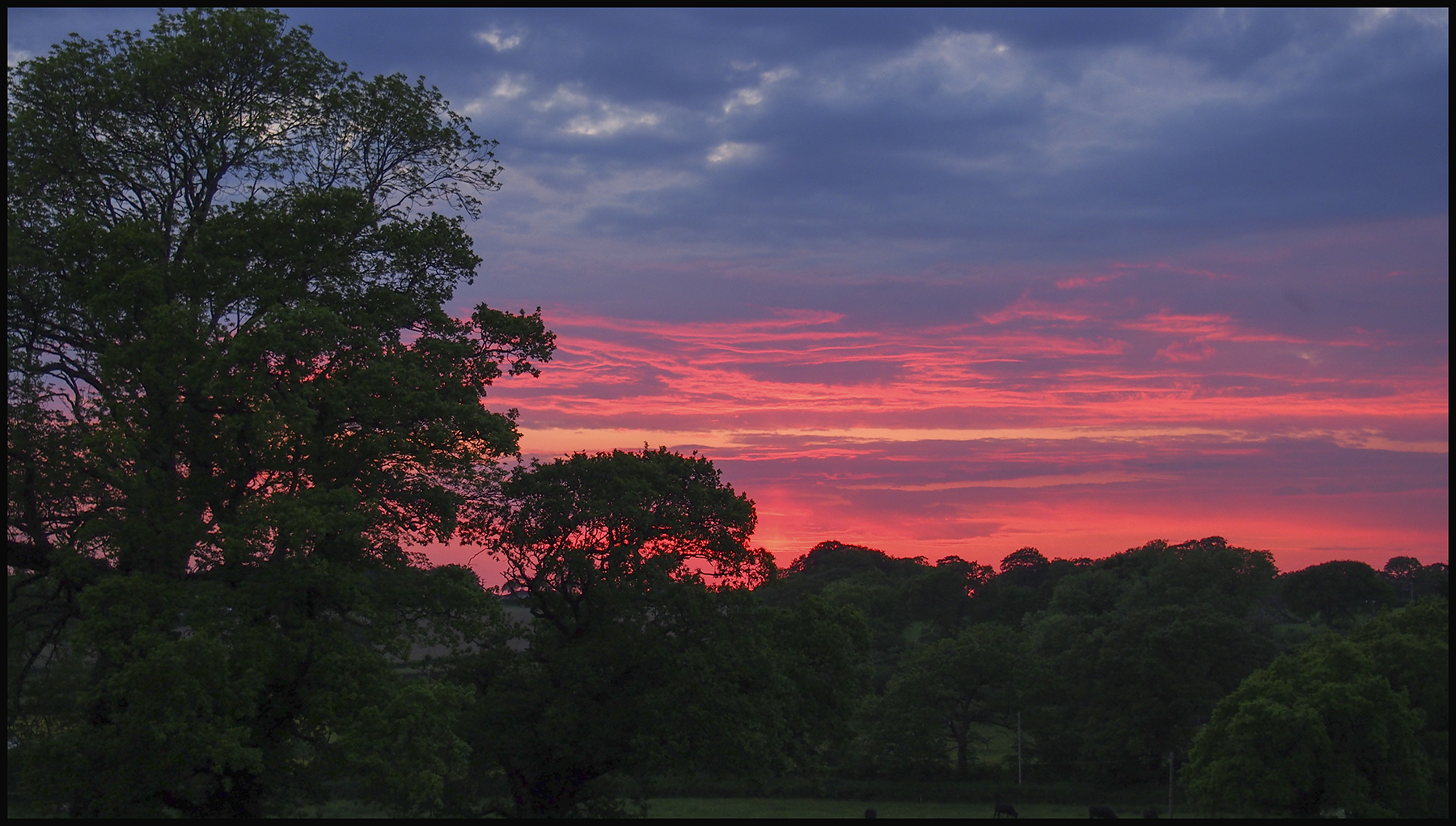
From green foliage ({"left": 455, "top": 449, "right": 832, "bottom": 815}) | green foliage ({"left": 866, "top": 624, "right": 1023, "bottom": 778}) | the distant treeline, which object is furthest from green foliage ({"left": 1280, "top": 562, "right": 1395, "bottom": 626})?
green foliage ({"left": 455, "top": 449, "right": 832, "bottom": 815})

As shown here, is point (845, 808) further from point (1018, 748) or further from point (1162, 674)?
point (1162, 674)

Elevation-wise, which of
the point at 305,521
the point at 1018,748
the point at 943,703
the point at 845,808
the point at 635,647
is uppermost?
the point at 305,521

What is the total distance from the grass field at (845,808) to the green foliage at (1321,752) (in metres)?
13.6

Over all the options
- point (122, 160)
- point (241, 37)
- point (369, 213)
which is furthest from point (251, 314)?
point (241, 37)

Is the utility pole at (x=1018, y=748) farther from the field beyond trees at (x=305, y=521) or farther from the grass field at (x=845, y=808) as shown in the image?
the field beyond trees at (x=305, y=521)

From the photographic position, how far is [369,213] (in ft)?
80.0

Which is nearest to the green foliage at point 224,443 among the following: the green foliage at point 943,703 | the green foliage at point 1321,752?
the green foliage at point 1321,752

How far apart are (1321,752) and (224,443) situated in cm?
4027

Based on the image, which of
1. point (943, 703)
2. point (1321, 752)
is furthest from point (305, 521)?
point (943, 703)

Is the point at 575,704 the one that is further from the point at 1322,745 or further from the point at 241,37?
the point at 1322,745

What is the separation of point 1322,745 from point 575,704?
96.5ft

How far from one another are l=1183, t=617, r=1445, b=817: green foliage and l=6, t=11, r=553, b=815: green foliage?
1242 inches

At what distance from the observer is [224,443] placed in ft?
75.3

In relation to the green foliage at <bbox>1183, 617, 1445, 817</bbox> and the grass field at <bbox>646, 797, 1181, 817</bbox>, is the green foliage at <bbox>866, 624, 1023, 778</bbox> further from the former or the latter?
the green foliage at <bbox>1183, 617, 1445, 817</bbox>
